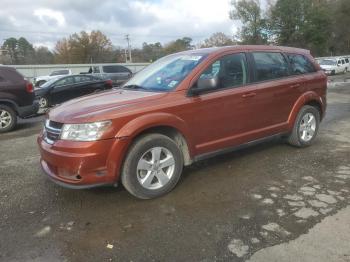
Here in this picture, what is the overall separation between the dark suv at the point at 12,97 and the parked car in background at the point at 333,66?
95.7 feet

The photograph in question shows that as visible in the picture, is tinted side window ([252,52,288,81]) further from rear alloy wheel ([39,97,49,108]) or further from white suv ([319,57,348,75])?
white suv ([319,57,348,75])

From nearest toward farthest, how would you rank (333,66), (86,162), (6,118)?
(86,162)
(6,118)
(333,66)

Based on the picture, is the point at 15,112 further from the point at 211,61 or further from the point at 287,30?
the point at 287,30

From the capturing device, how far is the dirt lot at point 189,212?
3605 mm

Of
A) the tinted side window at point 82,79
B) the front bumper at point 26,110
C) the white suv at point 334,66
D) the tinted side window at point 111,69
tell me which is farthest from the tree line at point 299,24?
the front bumper at point 26,110

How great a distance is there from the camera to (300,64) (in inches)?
262

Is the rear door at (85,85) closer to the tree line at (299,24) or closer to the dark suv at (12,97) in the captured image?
the dark suv at (12,97)

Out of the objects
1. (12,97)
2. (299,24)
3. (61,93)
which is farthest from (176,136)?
(299,24)

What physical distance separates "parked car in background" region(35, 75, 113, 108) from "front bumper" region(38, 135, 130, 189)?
12.2 meters

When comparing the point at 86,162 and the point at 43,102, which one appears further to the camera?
the point at 43,102

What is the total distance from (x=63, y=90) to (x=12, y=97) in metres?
6.24

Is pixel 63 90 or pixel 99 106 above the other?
pixel 99 106

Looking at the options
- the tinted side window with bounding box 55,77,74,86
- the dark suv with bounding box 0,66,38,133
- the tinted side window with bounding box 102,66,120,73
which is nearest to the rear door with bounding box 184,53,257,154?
the dark suv with bounding box 0,66,38,133

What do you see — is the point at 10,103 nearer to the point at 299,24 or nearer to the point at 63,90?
the point at 63,90
